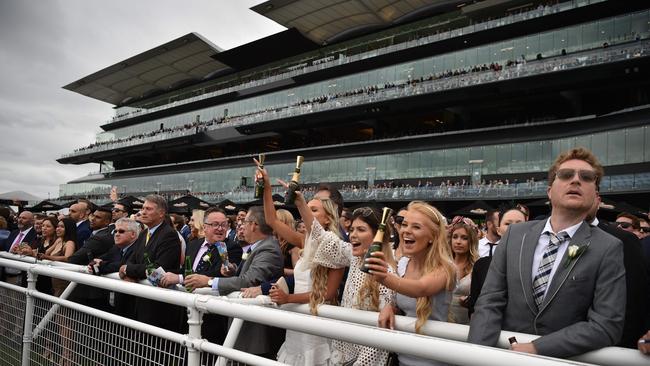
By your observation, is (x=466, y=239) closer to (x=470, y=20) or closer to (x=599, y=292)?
(x=599, y=292)

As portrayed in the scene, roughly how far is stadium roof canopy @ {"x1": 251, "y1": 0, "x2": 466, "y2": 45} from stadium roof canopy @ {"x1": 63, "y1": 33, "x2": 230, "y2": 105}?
1395 centimetres

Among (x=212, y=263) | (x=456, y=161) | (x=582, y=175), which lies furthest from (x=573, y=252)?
(x=456, y=161)

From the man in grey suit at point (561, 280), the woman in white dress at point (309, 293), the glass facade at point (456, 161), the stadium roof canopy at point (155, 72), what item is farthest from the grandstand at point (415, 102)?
the man in grey suit at point (561, 280)

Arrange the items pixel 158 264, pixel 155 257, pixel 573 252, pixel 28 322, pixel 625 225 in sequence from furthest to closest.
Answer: pixel 625 225
pixel 155 257
pixel 158 264
pixel 28 322
pixel 573 252

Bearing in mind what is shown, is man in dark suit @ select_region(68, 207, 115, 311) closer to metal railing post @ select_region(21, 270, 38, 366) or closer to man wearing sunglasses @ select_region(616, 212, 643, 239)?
metal railing post @ select_region(21, 270, 38, 366)

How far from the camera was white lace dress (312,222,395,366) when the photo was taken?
3.19 metres

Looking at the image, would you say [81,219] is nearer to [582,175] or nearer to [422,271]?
[422,271]

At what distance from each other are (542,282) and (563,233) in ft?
0.96

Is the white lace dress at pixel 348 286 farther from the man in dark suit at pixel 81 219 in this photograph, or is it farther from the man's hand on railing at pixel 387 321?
the man in dark suit at pixel 81 219

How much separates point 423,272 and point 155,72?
215 feet

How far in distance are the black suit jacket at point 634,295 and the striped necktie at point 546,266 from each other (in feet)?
1.02

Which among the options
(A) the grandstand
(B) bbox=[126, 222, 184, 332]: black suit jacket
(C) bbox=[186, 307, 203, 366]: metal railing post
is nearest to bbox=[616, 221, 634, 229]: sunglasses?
(B) bbox=[126, 222, 184, 332]: black suit jacket

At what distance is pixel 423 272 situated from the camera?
312 centimetres

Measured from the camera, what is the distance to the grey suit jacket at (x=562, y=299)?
2203 millimetres
